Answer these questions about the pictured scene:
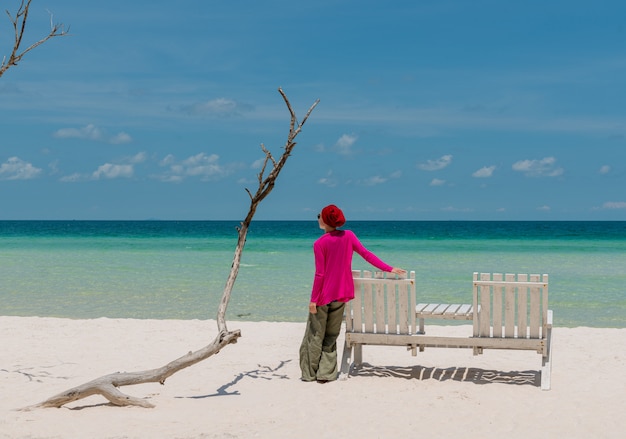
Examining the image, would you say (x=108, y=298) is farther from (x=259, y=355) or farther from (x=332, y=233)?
(x=332, y=233)

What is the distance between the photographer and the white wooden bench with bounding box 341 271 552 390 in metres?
7.37

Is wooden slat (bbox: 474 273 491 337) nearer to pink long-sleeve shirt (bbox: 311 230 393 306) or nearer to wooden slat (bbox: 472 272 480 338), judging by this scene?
wooden slat (bbox: 472 272 480 338)

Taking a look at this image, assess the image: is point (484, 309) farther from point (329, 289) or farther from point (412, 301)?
point (329, 289)

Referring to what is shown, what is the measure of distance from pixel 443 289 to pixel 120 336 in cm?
1137

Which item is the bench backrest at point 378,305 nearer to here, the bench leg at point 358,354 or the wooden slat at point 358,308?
the wooden slat at point 358,308

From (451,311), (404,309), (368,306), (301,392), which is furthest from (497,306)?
(301,392)

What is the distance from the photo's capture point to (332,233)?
24.3ft

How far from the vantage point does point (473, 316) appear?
7418 mm

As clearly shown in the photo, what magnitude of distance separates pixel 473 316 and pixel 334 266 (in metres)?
1.49

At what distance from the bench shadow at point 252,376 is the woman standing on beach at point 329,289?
491 mm

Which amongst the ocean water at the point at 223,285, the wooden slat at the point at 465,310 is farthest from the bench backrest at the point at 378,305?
the ocean water at the point at 223,285

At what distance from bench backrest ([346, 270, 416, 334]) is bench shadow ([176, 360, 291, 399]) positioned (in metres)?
1.01

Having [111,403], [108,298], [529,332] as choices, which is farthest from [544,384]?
[108,298]

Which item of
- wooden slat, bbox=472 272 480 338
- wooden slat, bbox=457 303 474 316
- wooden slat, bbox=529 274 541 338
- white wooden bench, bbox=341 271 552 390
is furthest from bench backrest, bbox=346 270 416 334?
wooden slat, bbox=529 274 541 338
